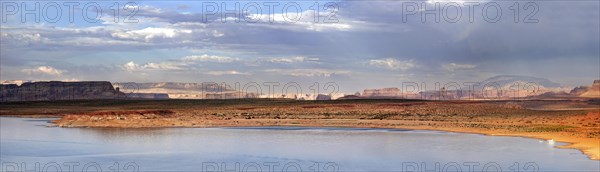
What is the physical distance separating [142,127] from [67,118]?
1128 cm

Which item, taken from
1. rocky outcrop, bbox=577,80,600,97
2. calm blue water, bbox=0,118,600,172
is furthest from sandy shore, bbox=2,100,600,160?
rocky outcrop, bbox=577,80,600,97

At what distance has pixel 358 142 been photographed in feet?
120

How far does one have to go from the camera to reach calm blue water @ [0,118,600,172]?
25.0 m

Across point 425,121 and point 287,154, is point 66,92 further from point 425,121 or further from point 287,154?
point 287,154

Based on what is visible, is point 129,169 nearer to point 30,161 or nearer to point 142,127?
point 30,161

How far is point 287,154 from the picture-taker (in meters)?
29.6

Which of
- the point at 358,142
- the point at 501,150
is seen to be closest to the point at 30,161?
the point at 358,142

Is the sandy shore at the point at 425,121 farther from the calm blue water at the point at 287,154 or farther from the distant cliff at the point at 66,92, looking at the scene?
the distant cliff at the point at 66,92

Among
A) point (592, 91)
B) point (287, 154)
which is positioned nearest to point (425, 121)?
point (287, 154)

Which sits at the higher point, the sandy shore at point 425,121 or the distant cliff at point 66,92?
the distant cliff at point 66,92

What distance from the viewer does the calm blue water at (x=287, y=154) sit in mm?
25047

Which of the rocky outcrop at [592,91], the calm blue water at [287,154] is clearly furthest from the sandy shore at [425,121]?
the rocky outcrop at [592,91]

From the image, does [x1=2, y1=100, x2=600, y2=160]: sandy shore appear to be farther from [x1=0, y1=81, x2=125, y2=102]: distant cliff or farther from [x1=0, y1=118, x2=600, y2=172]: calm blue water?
[x1=0, y1=81, x2=125, y2=102]: distant cliff

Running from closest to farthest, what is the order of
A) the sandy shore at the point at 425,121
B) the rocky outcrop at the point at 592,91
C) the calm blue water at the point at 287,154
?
the calm blue water at the point at 287,154 < the sandy shore at the point at 425,121 < the rocky outcrop at the point at 592,91
